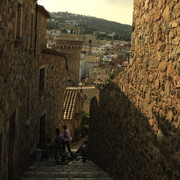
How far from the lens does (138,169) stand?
568cm

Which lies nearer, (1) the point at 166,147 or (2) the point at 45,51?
(1) the point at 166,147

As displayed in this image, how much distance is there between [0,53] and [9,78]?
1073mm

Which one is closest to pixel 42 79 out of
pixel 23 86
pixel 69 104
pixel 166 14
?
pixel 23 86

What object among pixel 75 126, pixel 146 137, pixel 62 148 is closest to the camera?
pixel 146 137

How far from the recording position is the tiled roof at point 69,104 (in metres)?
17.8

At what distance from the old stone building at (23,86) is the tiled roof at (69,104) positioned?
206 cm

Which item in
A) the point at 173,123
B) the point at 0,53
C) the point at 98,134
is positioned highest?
the point at 0,53

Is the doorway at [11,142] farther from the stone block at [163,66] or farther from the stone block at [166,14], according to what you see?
the stone block at [166,14]

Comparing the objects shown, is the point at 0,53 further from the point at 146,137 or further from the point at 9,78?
the point at 146,137

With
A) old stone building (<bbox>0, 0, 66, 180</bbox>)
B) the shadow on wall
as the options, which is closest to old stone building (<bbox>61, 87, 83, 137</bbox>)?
old stone building (<bbox>0, 0, 66, 180</bbox>)

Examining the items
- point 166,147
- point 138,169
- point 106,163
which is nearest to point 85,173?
point 106,163

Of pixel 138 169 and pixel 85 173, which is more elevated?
pixel 138 169

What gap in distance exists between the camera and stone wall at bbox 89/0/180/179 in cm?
419

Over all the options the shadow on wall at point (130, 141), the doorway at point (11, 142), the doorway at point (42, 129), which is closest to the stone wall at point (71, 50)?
the doorway at point (42, 129)
